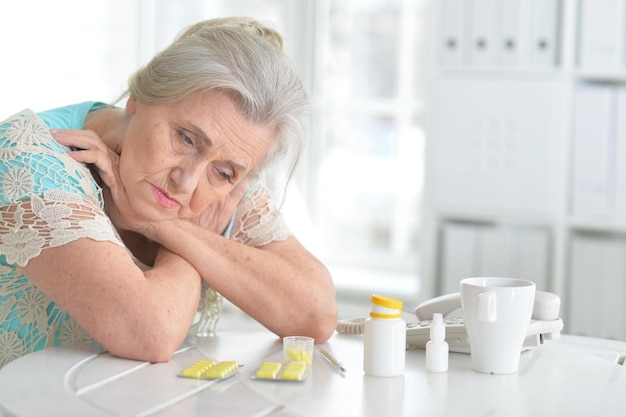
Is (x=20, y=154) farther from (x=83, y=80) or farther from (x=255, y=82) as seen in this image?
(x=83, y=80)

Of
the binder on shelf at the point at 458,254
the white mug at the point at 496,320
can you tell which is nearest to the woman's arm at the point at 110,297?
the white mug at the point at 496,320

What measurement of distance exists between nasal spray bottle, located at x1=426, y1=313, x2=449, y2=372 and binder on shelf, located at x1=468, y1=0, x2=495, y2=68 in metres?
1.90

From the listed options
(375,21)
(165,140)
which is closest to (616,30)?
(375,21)

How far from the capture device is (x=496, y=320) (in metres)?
1.24

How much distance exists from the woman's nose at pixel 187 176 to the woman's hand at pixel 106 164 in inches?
4.1

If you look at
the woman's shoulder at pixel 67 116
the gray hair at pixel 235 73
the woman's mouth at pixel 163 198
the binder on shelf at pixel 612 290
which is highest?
the gray hair at pixel 235 73

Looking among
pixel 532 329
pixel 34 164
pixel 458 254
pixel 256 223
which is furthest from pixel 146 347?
pixel 458 254

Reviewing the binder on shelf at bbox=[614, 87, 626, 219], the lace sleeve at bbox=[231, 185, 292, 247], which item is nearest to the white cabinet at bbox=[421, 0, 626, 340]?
the binder on shelf at bbox=[614, 87, 626, 219]

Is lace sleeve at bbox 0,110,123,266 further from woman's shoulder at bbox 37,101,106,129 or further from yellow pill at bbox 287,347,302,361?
yellow pill at bbox 287,347,302,361

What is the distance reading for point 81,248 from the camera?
1304 mm

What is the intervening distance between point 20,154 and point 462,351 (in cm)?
75

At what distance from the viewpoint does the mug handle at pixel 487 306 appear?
1216mm

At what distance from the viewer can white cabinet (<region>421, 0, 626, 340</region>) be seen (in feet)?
9.50

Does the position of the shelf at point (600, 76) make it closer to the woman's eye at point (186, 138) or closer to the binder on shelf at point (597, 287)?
the binder on shelf at point (597, 287)
